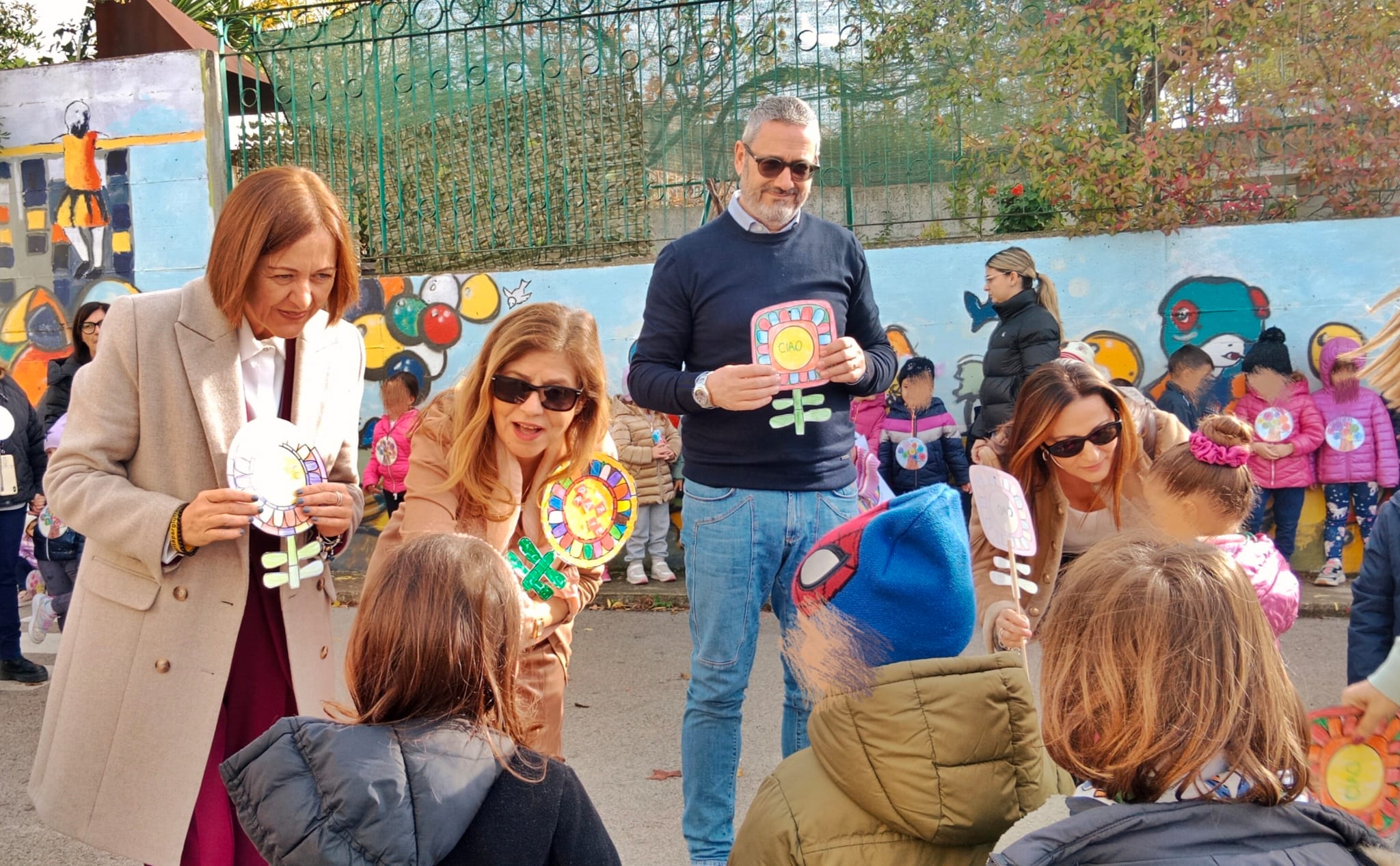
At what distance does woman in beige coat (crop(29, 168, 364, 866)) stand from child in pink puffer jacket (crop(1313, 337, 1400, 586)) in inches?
254

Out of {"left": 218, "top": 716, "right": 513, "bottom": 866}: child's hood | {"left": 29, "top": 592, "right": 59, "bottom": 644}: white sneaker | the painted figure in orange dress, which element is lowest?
{"left": 29, "top": 592, "right": 59, "bottom": 644}: white sneaker

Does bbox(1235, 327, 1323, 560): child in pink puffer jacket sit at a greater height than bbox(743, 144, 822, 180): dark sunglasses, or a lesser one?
lesser

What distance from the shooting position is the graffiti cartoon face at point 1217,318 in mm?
7312

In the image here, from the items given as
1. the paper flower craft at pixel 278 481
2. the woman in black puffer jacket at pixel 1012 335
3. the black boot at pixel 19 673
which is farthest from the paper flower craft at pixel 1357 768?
the black boot at pixel 19 673

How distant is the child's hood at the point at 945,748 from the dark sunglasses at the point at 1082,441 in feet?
4.99

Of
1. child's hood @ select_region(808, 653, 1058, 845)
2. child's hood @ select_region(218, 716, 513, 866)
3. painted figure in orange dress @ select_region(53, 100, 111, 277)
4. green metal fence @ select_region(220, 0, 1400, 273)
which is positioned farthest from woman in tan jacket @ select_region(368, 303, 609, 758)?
painted figure in orange dress @ select_region(53, 100, 111, 277)

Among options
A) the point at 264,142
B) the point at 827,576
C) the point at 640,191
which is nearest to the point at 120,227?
the point at 264,142

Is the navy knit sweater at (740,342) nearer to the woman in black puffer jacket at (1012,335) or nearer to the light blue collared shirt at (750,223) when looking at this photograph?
the light blue collared shirt at (750,223)

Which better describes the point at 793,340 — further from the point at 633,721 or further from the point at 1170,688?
the point at 633,721

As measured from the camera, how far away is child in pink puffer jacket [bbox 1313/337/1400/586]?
6.96m

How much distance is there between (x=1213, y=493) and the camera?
118 inches

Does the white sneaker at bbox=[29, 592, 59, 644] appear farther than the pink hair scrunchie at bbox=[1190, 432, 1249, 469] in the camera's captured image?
Yes

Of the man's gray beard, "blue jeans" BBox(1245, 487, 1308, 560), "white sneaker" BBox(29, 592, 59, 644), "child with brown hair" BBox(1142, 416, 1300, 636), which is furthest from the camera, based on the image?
"blue jeans" BBox(1245, 487, 1308, 560)

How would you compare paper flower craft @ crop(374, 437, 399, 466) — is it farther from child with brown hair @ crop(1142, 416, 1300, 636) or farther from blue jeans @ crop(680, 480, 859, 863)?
child with brown hair @ crop(1142, 416, 1300, 636)
